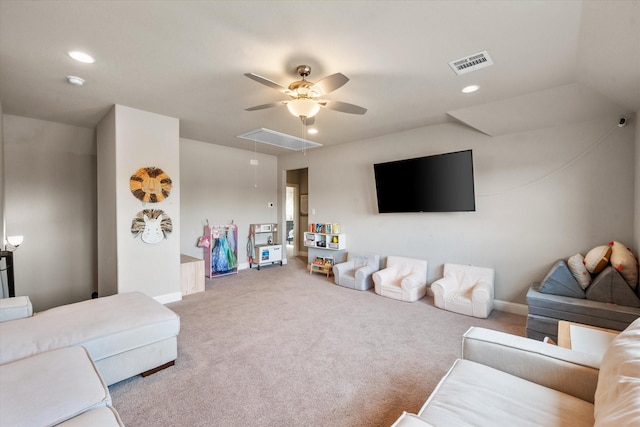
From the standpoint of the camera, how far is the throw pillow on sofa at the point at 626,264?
2.72 meters

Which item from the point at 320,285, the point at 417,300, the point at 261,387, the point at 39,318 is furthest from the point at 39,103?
the point at 417,300

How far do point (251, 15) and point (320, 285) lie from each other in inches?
164

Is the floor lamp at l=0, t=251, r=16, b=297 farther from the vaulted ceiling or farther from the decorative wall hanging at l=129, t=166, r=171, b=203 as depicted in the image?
the vaulted ceiling

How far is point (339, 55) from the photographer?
7.94 ft

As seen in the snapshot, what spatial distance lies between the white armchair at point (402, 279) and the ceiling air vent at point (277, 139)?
2.79 meters

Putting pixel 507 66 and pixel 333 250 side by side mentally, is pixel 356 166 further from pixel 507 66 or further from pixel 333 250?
pixel 507 66

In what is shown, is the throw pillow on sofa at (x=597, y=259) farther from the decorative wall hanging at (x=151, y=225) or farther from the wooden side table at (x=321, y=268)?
the decorative wall hanging at (x=151, y=225)

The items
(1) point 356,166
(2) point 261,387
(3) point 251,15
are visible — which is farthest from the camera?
(1) point 356,166

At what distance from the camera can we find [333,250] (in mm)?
5836

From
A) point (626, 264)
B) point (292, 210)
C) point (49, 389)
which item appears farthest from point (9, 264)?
point (292, 210)

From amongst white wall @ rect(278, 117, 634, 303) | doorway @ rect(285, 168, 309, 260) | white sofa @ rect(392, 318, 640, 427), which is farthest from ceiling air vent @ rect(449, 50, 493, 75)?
doorway @ rect(285, 168, 309, 260)

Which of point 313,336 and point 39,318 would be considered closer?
point 39,318

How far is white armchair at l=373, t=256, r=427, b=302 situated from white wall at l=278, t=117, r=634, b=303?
7.4 inches

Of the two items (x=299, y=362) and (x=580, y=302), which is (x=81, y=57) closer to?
(x=299, y=362)
